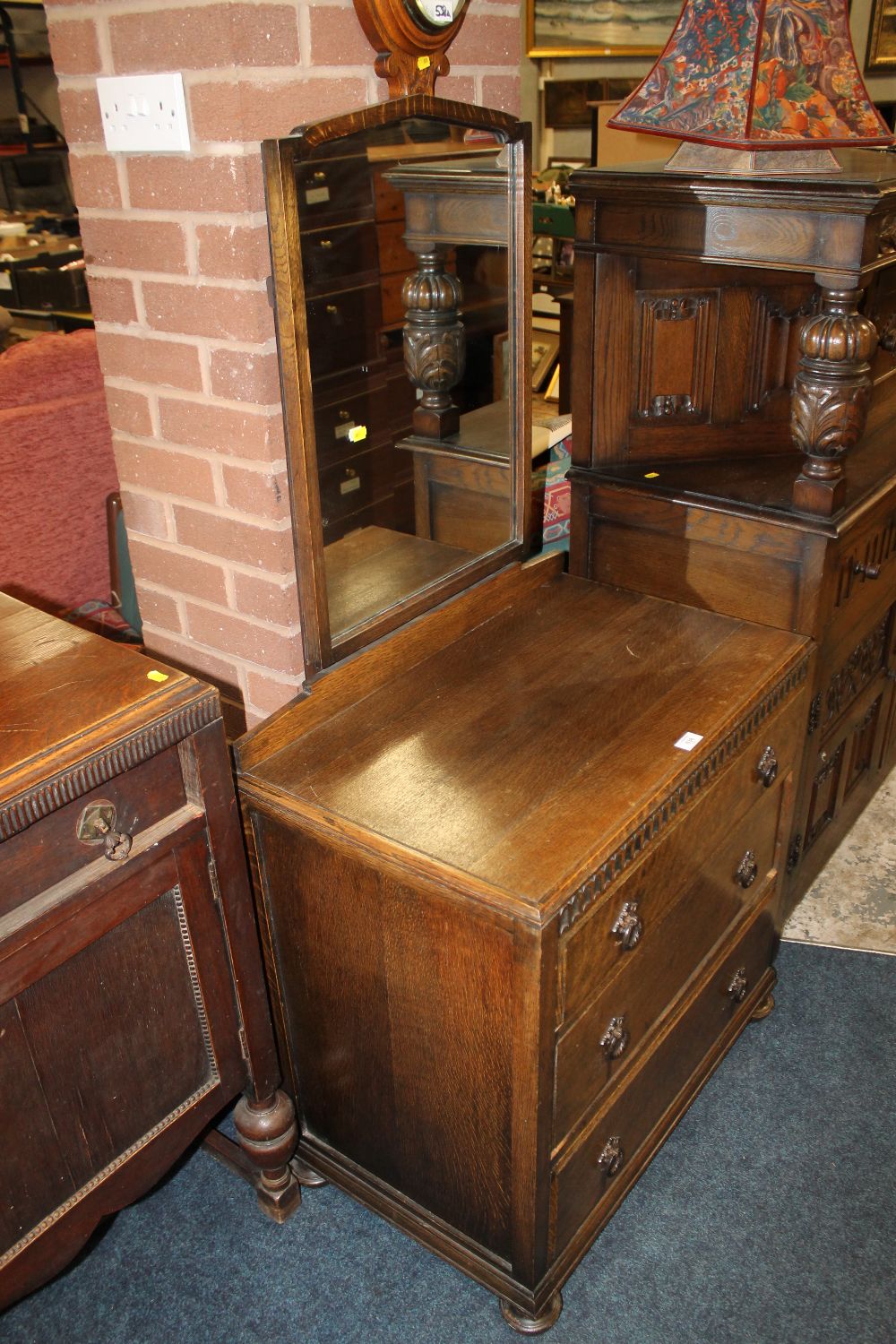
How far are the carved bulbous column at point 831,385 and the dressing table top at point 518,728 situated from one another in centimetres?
29

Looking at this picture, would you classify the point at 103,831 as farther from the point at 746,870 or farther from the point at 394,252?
the point at 746,870

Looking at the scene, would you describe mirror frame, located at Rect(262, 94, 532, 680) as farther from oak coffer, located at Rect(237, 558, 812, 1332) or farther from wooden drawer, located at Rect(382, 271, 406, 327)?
wooden drawer, located at Rect(382, 271, 406, 327)

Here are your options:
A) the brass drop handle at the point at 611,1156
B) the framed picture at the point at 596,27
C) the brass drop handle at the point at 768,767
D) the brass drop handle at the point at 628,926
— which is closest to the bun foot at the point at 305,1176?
the brass drop handle at the point at 611,1156

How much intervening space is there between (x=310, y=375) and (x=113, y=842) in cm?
64

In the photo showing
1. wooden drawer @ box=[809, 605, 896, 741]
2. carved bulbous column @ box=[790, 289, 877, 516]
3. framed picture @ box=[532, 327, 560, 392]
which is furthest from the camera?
framed picture @ box=[532, 327, 560, 392]

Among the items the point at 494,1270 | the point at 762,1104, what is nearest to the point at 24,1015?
the point at 494,1270

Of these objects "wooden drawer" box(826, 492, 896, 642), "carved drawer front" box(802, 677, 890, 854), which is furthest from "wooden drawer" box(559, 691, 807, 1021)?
"carved drawer front" box(802, 677, 890, 854)

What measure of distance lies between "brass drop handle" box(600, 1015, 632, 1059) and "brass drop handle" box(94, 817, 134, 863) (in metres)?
0.68

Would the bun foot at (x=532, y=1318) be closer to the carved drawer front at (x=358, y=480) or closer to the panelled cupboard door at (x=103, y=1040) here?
the panelled cupboard door at (x=103, y=1040)

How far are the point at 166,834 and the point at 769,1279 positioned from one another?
1.14 meters

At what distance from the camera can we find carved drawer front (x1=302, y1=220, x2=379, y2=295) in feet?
4.51

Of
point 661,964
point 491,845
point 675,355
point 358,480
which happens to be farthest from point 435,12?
point 661,964

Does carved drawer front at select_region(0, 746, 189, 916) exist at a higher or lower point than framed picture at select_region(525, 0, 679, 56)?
lower

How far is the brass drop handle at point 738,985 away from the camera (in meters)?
1.85
